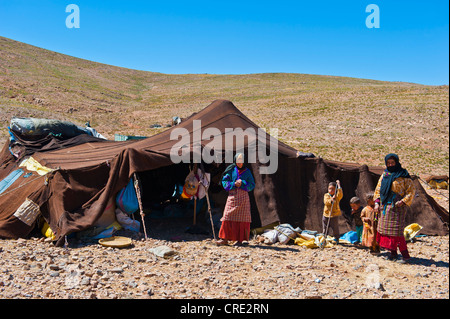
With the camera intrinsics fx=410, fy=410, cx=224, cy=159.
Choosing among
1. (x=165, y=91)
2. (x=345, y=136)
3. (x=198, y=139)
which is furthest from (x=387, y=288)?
(x=165, y=91)

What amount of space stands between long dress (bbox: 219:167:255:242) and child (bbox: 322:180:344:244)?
1560 millimetres

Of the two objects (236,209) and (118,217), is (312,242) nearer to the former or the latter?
(236,209)

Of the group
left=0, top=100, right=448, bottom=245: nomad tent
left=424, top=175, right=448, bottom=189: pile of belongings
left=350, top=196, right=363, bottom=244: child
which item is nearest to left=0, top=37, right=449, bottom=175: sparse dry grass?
left=424, top=175, right=448, bottom=189: pile of belongings

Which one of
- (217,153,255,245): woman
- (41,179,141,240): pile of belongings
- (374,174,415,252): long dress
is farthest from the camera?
(41,179,141,240): pile of belongings

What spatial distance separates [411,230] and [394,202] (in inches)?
94.0

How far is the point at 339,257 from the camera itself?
22.5 ft

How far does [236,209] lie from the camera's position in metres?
7.21

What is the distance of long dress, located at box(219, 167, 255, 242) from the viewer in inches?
284

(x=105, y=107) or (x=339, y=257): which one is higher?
(x=105, y=107)

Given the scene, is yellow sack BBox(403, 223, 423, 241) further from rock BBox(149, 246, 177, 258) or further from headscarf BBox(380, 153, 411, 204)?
rock BBox(149, 246, 177, 258)

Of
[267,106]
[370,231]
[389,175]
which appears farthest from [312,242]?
[267,106]

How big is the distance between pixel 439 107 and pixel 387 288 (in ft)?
98.8

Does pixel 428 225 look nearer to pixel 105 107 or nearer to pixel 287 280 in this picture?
pixel 287 280
